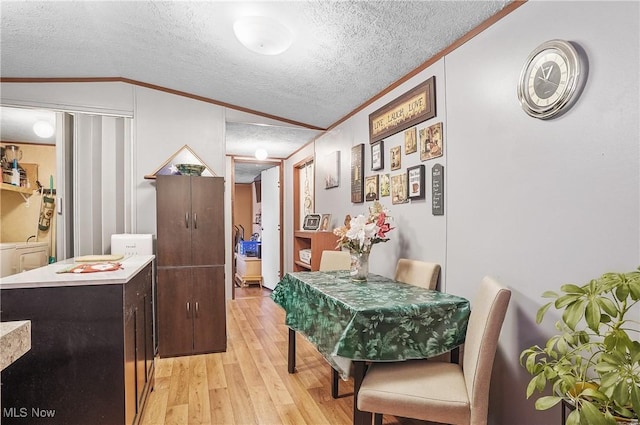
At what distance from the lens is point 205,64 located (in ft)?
9.61

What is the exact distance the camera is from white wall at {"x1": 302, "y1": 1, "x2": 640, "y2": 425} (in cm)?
132

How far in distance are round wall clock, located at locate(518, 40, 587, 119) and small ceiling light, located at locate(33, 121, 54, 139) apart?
13.7ft

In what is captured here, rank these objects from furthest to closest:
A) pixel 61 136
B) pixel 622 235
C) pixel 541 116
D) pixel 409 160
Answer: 1. pixel 61 136
2. pixel 409 160
3. pixel 541 116
4. pixel 622 235

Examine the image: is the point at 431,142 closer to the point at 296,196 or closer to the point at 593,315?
the point at 593,315

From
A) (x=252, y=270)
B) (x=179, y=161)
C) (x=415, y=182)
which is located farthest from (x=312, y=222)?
(x=252, y=270)

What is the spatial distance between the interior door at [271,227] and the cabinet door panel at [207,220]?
2.39m

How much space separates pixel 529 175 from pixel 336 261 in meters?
1.81

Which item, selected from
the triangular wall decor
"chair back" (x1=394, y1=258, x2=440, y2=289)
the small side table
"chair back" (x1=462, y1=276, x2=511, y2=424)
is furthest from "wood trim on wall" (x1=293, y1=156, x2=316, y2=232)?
"chair back" (x1=462, y1=276, x2=511, y2=424)

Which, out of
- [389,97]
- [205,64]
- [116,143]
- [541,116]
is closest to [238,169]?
[116,143]

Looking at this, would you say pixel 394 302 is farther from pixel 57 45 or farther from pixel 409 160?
pixel 57 45

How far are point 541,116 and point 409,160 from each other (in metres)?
1.07

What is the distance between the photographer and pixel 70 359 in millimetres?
1604

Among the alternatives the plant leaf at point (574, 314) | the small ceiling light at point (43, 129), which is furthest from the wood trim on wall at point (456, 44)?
the small ceiling light at point (43, 129)

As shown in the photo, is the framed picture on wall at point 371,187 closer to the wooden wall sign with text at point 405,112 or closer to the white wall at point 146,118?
the wooden wall sign with text at point 405,112
